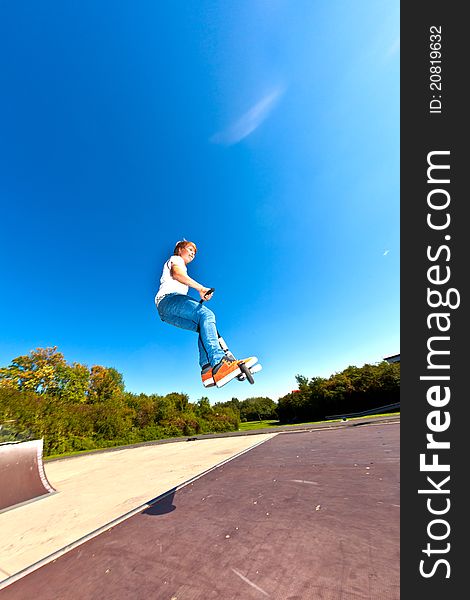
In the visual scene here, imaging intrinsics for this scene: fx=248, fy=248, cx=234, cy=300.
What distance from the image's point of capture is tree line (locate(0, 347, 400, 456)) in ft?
45.3

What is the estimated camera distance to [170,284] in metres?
2.71

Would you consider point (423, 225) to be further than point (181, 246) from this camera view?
No

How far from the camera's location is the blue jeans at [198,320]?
2562 mm

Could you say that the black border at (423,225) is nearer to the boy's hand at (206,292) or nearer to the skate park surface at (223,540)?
the skate park surface at (223,540)

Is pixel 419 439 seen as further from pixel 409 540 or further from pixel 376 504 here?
pixel 376 504

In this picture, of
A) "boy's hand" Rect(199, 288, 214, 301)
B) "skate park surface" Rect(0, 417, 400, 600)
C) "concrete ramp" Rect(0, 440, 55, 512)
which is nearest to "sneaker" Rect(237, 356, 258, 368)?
"boy's hand" Rect(199, 288, 214, 301)

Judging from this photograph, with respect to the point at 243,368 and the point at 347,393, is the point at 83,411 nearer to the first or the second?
the point at 243,368

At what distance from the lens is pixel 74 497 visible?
3873 mm

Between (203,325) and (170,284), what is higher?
(170,284)

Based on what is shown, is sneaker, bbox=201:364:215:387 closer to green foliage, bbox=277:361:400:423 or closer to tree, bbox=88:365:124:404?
green foliage, bbox=277:361:400:423

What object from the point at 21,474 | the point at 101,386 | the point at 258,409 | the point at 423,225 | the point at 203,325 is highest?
the point at 423,225

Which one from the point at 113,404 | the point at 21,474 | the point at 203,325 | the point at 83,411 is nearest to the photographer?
the point at 203,325

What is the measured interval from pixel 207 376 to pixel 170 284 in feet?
3.51

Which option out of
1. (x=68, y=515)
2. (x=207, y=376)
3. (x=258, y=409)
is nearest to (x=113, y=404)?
(x=68, y=515)
